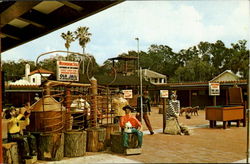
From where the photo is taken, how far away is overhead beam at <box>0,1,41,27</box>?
5035 mm

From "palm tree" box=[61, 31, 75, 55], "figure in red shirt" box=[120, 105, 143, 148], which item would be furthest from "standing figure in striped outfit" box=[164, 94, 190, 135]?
"palm tree" box=[61, 31, 75, 55]

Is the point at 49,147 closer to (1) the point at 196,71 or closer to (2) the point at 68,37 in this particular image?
(2) the point at 68,37

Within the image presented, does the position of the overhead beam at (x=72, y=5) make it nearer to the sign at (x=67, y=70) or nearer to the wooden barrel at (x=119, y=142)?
the sign at (x=67, y=70)

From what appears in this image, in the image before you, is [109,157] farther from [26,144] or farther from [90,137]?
[26,144]

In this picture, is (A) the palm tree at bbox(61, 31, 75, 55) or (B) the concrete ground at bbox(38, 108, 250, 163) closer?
(B) the concrete ground at bbox(38, 108, 250, 163)

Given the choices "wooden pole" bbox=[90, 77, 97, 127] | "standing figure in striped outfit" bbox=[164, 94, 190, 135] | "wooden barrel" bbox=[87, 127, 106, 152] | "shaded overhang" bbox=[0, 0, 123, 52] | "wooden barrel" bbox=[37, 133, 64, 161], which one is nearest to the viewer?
"shaded overhang" bbox=[0, 0, 123, 52]

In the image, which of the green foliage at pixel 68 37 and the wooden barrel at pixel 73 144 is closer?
the wooden barrel at pixel 73 144

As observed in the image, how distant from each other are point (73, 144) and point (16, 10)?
3665 mm

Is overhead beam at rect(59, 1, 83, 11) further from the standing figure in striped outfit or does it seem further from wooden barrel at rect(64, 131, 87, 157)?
the standing figure in striped outfit

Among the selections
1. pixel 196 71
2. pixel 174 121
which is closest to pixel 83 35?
pixel 196 71

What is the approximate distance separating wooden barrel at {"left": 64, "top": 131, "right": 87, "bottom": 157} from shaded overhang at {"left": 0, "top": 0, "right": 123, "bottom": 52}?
265cm

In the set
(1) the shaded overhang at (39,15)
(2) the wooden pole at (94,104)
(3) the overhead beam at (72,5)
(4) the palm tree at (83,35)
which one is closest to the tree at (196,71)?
(4) the palm tree at (83,35)

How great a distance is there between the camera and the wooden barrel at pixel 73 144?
290 inches

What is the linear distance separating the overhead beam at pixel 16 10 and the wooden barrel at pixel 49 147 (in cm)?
298
